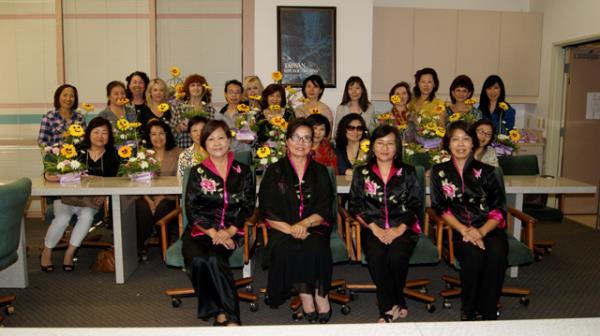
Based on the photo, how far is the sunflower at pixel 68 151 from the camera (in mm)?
3762

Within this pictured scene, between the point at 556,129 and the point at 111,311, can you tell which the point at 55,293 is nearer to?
the point at 111,311

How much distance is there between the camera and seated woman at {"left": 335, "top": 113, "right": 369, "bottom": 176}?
417 centimetres

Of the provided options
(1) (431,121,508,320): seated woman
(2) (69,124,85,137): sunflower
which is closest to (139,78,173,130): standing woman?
(2) (69,124,85,137): sunflower

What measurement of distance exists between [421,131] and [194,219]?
199cm

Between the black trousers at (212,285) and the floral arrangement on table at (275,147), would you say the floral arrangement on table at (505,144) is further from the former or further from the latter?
the black trousers at (212,285)

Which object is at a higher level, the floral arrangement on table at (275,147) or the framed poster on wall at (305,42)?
the framed poster on wall at (305,42)

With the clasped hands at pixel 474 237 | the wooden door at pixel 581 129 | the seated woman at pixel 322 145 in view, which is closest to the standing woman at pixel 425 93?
the seated woman at pixel 322 145

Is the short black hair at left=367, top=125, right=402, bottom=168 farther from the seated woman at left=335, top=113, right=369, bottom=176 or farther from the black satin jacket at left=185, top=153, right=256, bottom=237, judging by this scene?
the black satin jacket at left=185, top=153, right=256, bottom=237

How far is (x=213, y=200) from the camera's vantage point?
129 inches

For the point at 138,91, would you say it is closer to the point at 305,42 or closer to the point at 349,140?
the point at 305,42

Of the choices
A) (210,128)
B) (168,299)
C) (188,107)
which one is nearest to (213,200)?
(210,128)

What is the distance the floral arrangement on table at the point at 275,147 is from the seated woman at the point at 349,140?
1.81ft

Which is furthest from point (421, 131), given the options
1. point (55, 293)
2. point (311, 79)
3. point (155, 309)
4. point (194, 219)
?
point (55, 293)

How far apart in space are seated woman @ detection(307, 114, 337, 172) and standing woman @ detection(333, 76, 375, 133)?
2.49 feet
